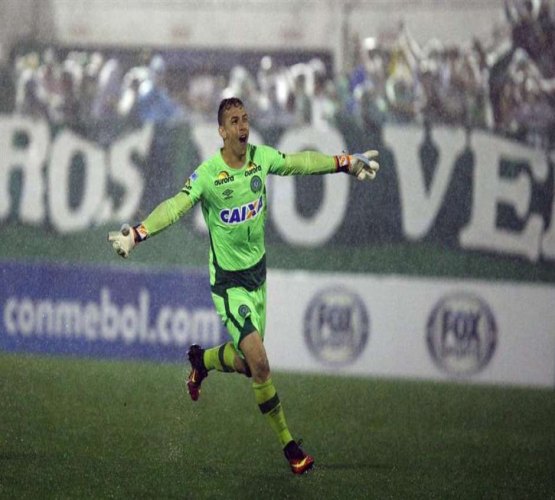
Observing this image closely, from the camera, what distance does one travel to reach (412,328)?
14.0 m

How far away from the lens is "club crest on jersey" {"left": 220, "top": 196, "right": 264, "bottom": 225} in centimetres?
873

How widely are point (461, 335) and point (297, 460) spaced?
5.99 metres

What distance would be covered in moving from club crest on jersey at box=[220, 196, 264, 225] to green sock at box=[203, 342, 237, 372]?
1.04m

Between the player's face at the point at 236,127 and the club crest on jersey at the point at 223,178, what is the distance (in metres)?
0.20

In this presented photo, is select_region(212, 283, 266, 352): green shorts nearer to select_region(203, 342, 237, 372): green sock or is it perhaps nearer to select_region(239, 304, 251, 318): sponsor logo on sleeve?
select_region(239, 304, 251, 318): sponsor logo on sleeve

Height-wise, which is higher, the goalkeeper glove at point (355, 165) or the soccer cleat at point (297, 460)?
the goalkeeper glove at point (355, 165)

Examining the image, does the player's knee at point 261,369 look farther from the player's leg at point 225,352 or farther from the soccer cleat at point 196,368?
the soccer cleat at point 196,368

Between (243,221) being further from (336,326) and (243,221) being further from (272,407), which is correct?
(336,326)

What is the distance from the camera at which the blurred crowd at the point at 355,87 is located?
14500 millimetres

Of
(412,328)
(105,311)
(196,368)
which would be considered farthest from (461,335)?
(196,368)

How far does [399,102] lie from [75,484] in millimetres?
8106

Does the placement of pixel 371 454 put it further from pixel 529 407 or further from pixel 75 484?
pixel 529 407

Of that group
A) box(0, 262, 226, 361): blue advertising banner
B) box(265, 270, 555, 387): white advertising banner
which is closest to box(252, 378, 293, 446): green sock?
box(265, 270, 555, 387): white advertising banner

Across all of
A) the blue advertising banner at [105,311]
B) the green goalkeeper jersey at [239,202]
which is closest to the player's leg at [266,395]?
the green goalkeeper jersey at [239,202]
